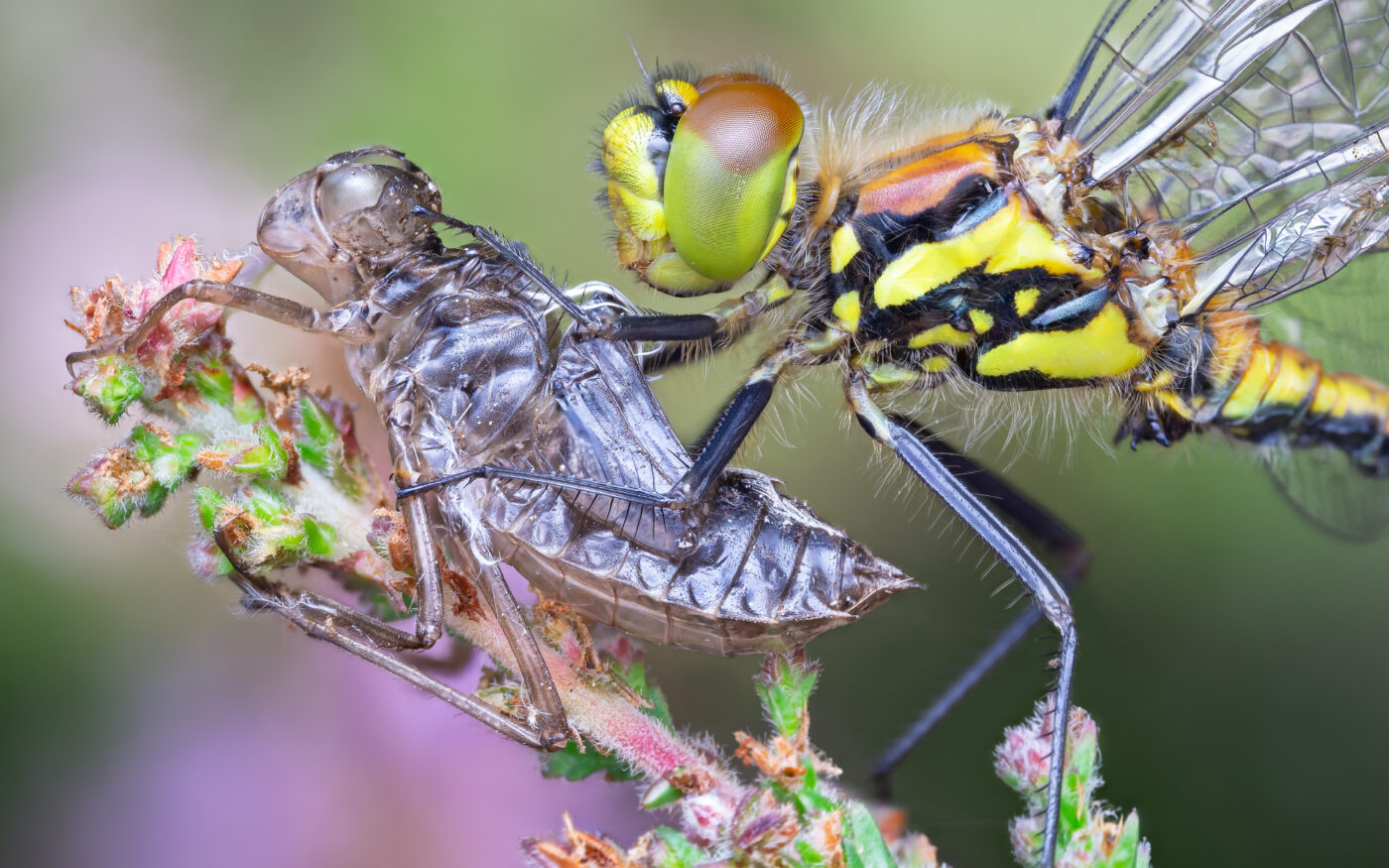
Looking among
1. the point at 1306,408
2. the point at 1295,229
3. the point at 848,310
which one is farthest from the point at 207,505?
the point at 1306,408

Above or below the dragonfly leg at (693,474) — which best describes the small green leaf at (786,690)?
below

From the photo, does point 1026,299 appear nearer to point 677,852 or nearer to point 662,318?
point 662,318

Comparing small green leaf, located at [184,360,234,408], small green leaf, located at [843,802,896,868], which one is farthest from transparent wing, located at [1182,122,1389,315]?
small green leaf, located at [184,360,234,408]

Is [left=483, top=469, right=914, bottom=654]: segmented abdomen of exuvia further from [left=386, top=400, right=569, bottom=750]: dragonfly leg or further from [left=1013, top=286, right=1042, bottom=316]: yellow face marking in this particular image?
[left=1013, top=286, right=1042, bottom=316]: yellow face marking

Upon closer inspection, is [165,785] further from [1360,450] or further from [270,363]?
[1360,450]

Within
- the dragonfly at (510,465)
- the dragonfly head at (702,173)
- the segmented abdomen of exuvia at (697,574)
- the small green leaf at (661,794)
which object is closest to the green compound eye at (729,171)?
the dragonfly head at (702,173)

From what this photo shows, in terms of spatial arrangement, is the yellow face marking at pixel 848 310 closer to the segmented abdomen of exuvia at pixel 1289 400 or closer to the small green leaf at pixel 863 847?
the segmented abdomen of exuvia at pixel 1289 400

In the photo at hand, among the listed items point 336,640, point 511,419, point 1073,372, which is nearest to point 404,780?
point 336,640
